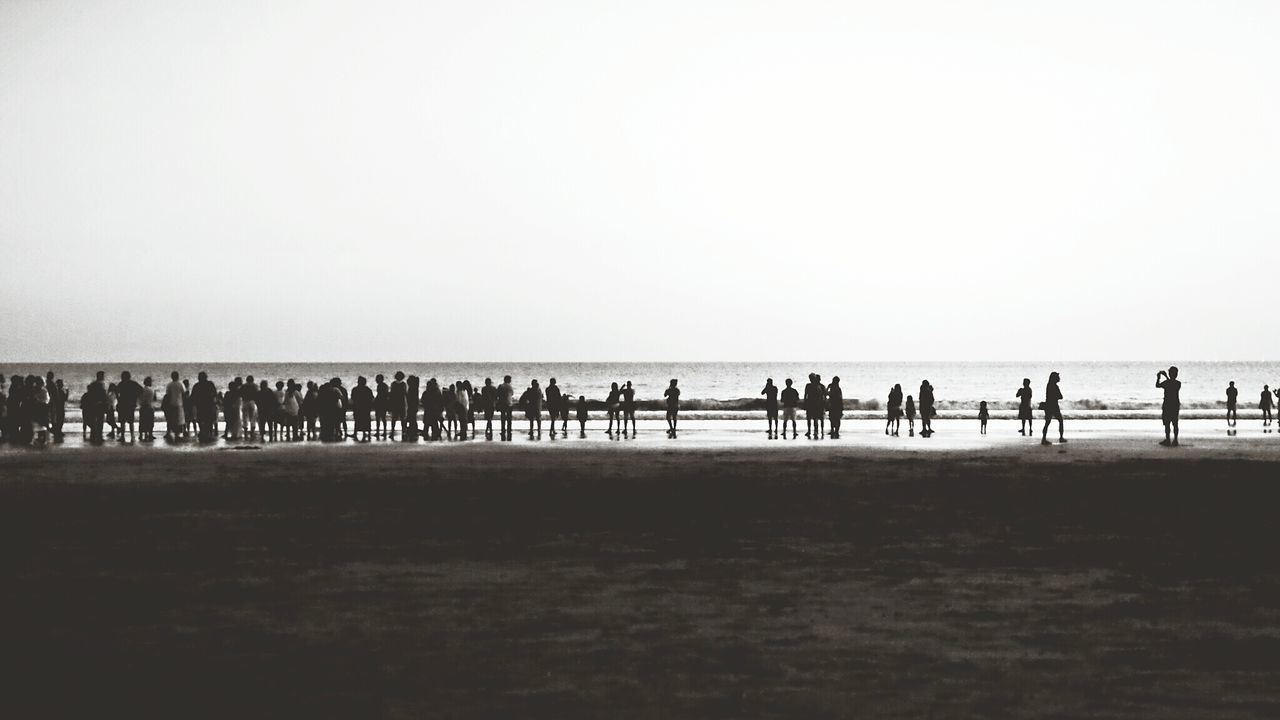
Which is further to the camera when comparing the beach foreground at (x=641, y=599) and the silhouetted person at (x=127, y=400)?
the silhouetted person at (x=127, y=400)

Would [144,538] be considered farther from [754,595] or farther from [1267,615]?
[1267,615]

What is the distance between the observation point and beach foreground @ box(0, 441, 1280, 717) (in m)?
7.32

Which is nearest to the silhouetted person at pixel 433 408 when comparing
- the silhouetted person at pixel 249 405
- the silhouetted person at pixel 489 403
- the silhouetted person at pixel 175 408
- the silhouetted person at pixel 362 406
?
the silhouetted person at pixel 489 403

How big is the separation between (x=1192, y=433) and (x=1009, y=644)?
33.8 metres

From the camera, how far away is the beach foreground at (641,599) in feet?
24.0

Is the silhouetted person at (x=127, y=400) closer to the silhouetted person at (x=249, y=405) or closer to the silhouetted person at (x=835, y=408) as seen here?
the silhouetted person at (x=249, y=405)

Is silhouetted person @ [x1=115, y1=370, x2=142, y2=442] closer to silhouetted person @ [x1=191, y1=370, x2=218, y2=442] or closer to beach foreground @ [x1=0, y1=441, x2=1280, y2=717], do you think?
silhouetted person @ [x1=191, y1=370, x2=218, y2=442]

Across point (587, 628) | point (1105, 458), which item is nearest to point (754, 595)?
point (587, 628)

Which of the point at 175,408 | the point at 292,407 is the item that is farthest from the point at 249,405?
the point at 175,408

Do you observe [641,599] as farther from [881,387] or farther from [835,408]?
[881,387]

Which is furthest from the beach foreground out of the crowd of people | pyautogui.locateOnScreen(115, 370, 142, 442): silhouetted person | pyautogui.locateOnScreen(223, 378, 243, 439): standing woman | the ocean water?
the ocean water

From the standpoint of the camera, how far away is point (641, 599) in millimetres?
10328

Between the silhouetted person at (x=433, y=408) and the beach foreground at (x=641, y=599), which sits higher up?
the silhouetted person at (x=433, y=408)

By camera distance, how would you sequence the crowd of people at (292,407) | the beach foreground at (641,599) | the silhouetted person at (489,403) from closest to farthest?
the beach foreground at (641,599), the crowd of people at (292,407), the silhouetted person at (489,403)
